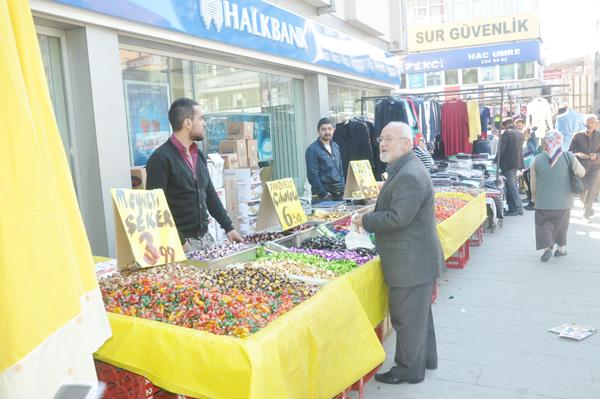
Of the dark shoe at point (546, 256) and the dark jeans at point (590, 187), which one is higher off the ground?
the dark jeans at point (590, 187)

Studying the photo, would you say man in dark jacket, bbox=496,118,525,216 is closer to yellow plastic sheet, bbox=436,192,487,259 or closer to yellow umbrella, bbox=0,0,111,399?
yellow plastic sheet, bbox=436,192,487,259

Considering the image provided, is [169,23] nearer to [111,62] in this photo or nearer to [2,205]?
[111,62]

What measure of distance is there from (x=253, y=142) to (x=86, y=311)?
5907mm

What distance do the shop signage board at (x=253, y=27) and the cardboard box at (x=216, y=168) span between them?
1417 millimetres

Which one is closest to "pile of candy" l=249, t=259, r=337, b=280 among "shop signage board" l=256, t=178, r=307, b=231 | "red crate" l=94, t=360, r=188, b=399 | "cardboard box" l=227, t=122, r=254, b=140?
"shop signage board" l=256, t=178, r=307, b=231

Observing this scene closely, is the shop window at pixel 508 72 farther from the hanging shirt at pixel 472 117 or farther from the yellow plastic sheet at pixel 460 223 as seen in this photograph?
the yellow plastic sheet at pixel 460 223

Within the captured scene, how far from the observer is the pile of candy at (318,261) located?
365 cm

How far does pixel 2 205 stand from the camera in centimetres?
119

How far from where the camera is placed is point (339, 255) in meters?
4.00

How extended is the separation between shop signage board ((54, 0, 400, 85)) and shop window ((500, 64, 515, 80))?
25.5 metres

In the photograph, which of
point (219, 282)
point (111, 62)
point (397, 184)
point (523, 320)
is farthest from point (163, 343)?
point (523, 320)

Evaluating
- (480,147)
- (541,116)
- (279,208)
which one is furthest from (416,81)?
(279,208)

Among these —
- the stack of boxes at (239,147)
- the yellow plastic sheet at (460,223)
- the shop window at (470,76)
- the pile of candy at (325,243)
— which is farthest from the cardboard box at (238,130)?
the shop window at (470,76)

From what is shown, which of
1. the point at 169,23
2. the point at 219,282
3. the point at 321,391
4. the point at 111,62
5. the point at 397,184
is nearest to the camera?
the point at 321,391
